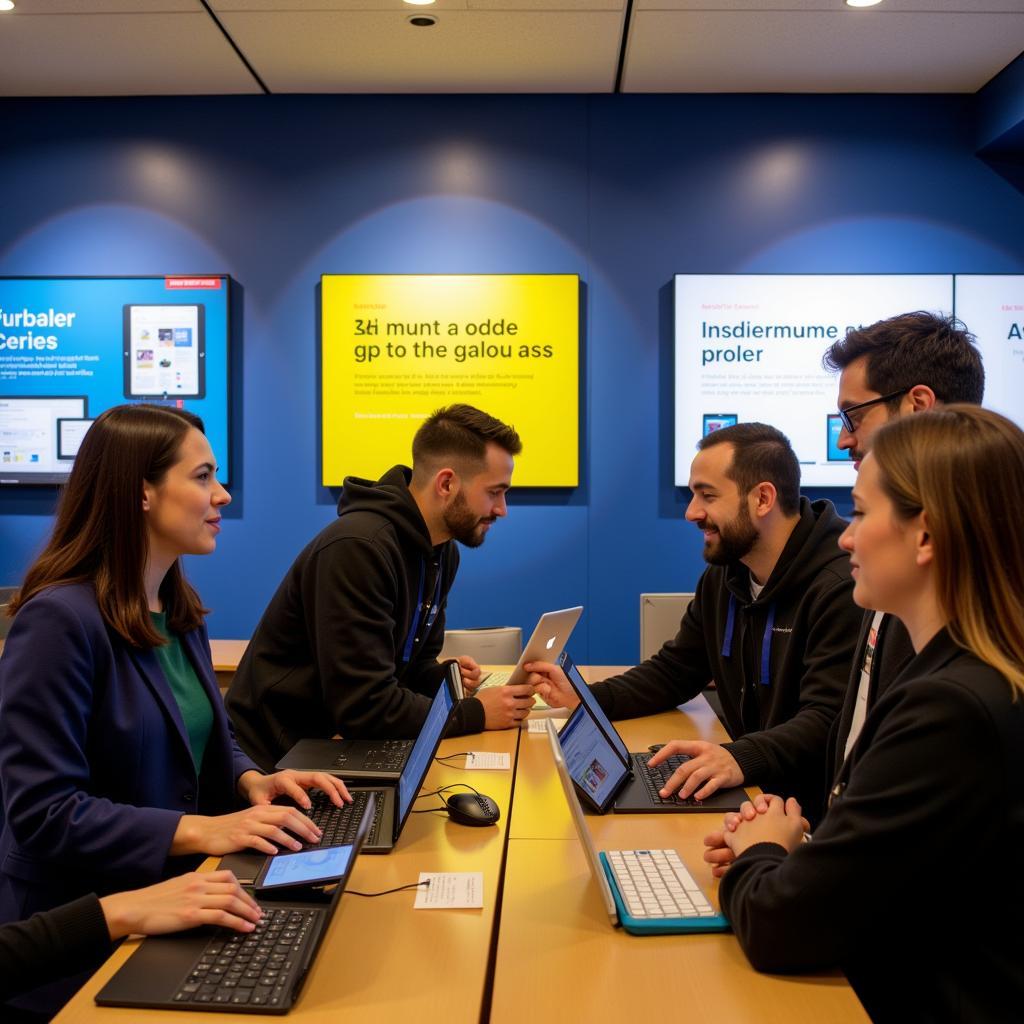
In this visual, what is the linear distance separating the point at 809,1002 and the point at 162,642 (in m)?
1.23

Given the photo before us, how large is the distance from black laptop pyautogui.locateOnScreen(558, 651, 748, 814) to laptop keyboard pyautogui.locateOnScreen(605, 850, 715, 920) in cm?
23

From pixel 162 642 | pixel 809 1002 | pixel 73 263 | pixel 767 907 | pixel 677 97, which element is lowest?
pixel 809 1002

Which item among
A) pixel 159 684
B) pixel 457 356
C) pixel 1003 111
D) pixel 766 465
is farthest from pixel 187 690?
pixel 1003 111

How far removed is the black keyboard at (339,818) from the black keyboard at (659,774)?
567mm

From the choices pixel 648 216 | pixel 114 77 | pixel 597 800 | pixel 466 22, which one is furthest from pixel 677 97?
pixel 597 800

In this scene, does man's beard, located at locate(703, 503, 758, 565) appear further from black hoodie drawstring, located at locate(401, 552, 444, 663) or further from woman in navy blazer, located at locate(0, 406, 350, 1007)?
woman in navy blazer, located at locate(0, 406, 350, 1007)

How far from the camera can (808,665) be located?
7.82 ft

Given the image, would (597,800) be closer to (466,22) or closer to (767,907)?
(767,907)

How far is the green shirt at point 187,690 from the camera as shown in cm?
198

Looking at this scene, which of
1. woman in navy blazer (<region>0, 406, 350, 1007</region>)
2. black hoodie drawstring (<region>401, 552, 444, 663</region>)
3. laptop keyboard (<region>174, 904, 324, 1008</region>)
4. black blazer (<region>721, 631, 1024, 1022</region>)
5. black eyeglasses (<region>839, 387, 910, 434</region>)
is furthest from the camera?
black hoodie drawstring (<region>401, 552, 444, 663</region>)

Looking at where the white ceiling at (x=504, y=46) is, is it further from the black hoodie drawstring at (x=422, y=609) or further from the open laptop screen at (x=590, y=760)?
the open laptop screen at (x=590, y=760)

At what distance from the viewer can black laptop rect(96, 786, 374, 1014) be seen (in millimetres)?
1236

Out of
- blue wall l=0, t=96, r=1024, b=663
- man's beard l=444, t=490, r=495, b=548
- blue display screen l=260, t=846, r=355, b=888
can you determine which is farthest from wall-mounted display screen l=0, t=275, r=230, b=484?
blue display screen l=260, t=846, r=355, b=888

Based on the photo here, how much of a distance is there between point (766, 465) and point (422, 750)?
1.35 m
